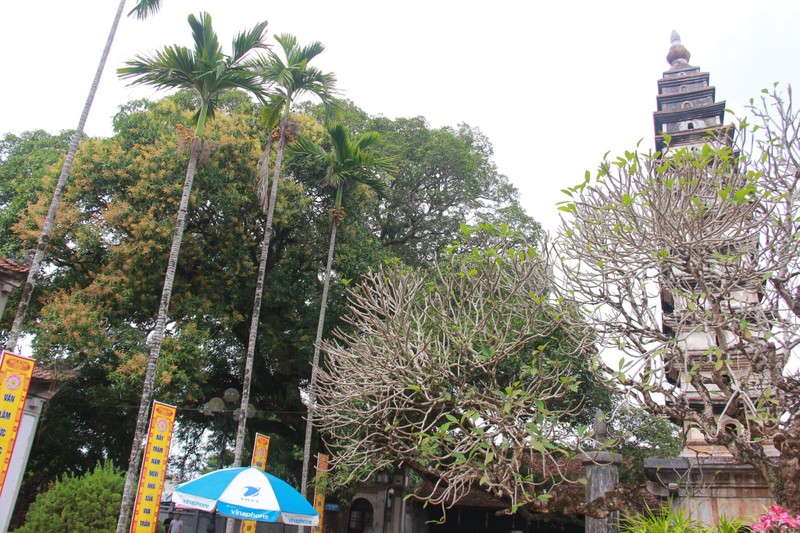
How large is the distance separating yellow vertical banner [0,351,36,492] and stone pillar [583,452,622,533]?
7.89 m

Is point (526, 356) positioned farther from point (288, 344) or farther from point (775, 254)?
point (288, 344)

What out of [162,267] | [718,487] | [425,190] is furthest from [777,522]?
[425,190]

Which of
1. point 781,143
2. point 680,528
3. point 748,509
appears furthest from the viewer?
point 748,509

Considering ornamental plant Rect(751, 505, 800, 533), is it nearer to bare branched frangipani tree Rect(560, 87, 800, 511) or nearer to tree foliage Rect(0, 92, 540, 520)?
bare branched frangipani tree Rect(560, 87, 800, 511)

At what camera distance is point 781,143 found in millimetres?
7379

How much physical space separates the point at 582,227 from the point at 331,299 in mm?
8401

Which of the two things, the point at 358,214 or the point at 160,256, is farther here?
the point at 358,214

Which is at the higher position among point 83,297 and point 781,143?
point 781,143

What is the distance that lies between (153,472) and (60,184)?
494 cm

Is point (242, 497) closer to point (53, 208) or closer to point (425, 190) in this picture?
point (53, 208)

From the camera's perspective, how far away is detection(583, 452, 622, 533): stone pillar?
23.3 ft

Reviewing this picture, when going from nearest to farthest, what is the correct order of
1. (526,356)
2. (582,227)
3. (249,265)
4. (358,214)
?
(582,227), (526,356), (249,265), (358,214)

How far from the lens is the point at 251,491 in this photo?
7426mm

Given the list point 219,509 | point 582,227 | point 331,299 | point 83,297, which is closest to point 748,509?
point 582,227
